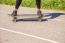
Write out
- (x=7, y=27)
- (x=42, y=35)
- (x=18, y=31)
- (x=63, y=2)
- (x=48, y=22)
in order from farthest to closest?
(x=63, y=2)
(x=48, y=22)
(x=7, y=27)
(x=18, y=31)
(x=42, y=35)

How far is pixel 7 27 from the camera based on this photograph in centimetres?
927

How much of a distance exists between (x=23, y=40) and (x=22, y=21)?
2609 mm

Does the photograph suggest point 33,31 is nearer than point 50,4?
Yes

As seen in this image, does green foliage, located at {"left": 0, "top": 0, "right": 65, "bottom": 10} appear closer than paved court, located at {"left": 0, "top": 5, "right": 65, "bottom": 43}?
No

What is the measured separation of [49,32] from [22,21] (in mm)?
1925

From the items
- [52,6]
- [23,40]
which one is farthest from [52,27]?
[52,6]

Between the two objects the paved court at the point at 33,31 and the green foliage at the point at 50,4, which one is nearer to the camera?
the paved court at the point at 33,31

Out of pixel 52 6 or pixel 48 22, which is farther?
pixel 52 6

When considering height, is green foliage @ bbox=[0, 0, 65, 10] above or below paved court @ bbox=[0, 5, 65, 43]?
below

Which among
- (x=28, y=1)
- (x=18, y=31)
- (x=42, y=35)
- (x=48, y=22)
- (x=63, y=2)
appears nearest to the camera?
(x=42, y=35)

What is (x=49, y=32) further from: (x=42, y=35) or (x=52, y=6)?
(x=52, y=6)

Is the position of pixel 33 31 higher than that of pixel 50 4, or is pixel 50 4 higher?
pixel 33 31

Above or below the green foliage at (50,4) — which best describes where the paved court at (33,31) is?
above

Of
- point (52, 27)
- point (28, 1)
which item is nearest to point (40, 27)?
point (52, 27)
